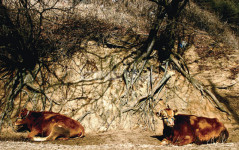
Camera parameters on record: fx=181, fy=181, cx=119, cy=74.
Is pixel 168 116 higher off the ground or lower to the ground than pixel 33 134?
higher

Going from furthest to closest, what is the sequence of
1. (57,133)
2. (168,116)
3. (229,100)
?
(229,100) < (57,133) < (168,116)

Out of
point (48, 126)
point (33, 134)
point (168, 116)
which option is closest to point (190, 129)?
point (168, 116)

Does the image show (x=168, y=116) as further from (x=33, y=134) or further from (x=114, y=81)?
(x=33, y=134)

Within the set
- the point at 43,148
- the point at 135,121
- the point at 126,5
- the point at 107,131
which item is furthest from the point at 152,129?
the point at 126,5

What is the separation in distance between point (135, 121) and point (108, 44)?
4072 millimetres

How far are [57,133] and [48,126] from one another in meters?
0.35

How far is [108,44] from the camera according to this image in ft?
30.3

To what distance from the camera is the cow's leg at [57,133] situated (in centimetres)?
539

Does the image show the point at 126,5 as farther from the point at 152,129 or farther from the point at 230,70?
the point at 152,129

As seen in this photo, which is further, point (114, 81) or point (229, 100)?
point (114, 81)

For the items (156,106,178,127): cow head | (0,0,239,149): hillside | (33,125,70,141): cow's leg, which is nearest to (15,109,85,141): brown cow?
(33,125,70,141): cow's leg

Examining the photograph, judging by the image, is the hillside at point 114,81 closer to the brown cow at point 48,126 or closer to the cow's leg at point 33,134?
the brown cow at point 48,126

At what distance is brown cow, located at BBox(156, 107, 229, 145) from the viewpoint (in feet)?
16.9

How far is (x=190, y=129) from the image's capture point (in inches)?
205
